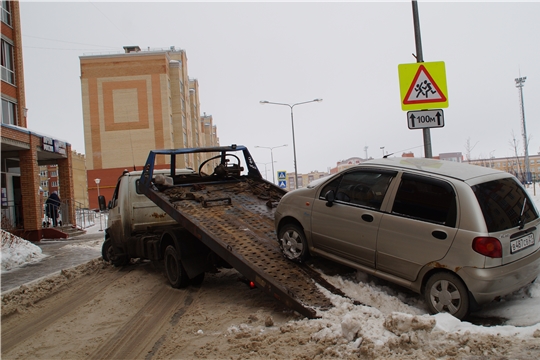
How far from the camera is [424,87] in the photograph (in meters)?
7.74

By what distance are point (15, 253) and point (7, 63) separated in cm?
1534

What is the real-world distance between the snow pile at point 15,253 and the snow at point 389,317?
29.5 ft

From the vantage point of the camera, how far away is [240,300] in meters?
6.20

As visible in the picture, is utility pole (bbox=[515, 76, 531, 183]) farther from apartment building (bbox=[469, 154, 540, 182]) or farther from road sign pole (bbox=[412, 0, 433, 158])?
road sign pole (bbox=[412, 0, 433, 158])

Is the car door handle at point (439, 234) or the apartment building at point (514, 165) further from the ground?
the apartment building at point (514, 165)

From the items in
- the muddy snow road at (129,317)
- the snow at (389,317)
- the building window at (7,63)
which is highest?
the building window at (7,63)

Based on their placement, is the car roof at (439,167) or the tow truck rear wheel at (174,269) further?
the tow truck rear wheel at (174,269)

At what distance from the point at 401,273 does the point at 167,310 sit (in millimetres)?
3327

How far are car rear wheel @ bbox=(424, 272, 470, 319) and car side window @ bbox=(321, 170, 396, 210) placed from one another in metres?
1.03

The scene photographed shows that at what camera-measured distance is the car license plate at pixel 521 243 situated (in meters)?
4.30

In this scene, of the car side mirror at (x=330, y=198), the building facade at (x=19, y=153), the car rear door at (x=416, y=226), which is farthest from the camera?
the building facade at (x=19, y=153)

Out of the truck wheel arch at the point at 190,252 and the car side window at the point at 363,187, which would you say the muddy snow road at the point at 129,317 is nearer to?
the truck wheel arch at the point at 190,252

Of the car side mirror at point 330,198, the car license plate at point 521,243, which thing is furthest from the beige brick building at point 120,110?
the car license plate at point 521,243

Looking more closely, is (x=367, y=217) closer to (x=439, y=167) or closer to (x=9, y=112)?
(x=439, y=167)
